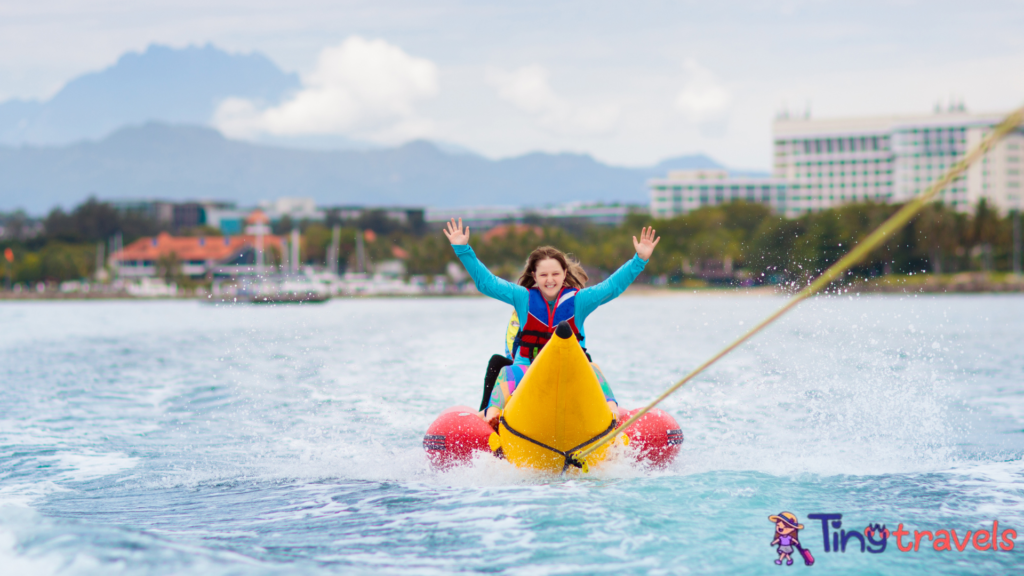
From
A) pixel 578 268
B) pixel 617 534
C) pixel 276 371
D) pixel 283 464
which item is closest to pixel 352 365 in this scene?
pixel 276 371

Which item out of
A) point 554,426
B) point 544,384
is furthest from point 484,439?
point 544,384

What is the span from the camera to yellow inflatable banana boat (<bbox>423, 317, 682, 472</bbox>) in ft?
17.4

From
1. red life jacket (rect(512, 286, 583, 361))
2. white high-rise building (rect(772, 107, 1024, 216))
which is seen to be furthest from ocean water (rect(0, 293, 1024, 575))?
white high-rise building (rect(772, 107, 1024, 216))

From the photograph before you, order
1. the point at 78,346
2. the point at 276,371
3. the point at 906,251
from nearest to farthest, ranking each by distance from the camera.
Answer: the point at 276,371
the point at 78,346
the point at 906,251

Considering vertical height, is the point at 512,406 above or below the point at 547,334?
below

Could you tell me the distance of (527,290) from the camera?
5.95 meters

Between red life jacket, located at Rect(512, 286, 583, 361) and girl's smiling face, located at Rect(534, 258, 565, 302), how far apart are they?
37mm

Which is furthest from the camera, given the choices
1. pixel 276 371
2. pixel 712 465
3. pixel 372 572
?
pixel 276 371

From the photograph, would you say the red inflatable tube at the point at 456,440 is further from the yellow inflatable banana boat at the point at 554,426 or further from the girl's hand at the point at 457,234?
the girl's hand at the point at 457,234

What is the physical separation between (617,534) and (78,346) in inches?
754

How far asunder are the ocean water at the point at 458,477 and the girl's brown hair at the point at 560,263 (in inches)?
51.4

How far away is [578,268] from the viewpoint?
624cm

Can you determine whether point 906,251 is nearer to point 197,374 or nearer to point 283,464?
point 197,374

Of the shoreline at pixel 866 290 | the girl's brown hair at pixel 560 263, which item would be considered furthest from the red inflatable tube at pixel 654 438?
the shoreline at pixel 866 290
